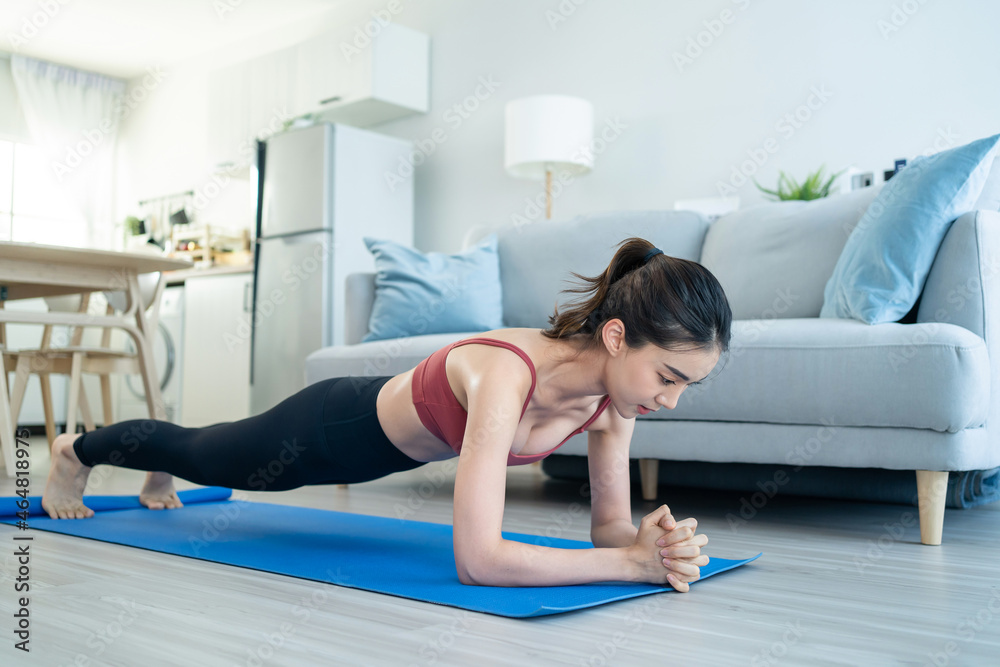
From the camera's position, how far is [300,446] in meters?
1.52

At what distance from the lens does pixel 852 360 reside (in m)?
1.76

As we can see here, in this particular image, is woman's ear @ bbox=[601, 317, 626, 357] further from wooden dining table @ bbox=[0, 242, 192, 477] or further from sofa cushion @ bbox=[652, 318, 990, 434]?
wooden dining table @ bbox=[0, 242, 192, 477]

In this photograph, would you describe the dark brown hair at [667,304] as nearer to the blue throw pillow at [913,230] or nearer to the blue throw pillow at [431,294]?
the blue throw pillow at [913,230]

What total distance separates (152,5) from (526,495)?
4622 millimetres

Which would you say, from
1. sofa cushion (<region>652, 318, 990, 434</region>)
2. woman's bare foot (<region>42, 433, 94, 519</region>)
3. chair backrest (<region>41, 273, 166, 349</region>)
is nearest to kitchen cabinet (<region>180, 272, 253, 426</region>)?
chair backrest (<region>41, 273, 166, 349</region>)

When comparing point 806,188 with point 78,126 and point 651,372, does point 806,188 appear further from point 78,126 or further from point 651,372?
point 78,126

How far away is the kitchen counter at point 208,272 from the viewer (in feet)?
16.5

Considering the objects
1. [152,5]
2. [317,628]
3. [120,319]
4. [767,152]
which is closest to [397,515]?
[317,628]

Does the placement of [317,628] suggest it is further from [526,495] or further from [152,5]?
[152,5]

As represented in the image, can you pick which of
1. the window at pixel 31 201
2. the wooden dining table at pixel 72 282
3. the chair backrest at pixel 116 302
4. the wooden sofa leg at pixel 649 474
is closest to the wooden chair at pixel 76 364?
the chair backrest at pixel 116 302

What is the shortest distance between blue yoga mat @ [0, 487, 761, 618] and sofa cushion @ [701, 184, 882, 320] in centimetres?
119

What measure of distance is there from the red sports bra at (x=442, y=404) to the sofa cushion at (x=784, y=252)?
1.27m

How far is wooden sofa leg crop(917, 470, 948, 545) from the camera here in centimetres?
167

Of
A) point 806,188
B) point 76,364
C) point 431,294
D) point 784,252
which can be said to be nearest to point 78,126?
point 76,364
